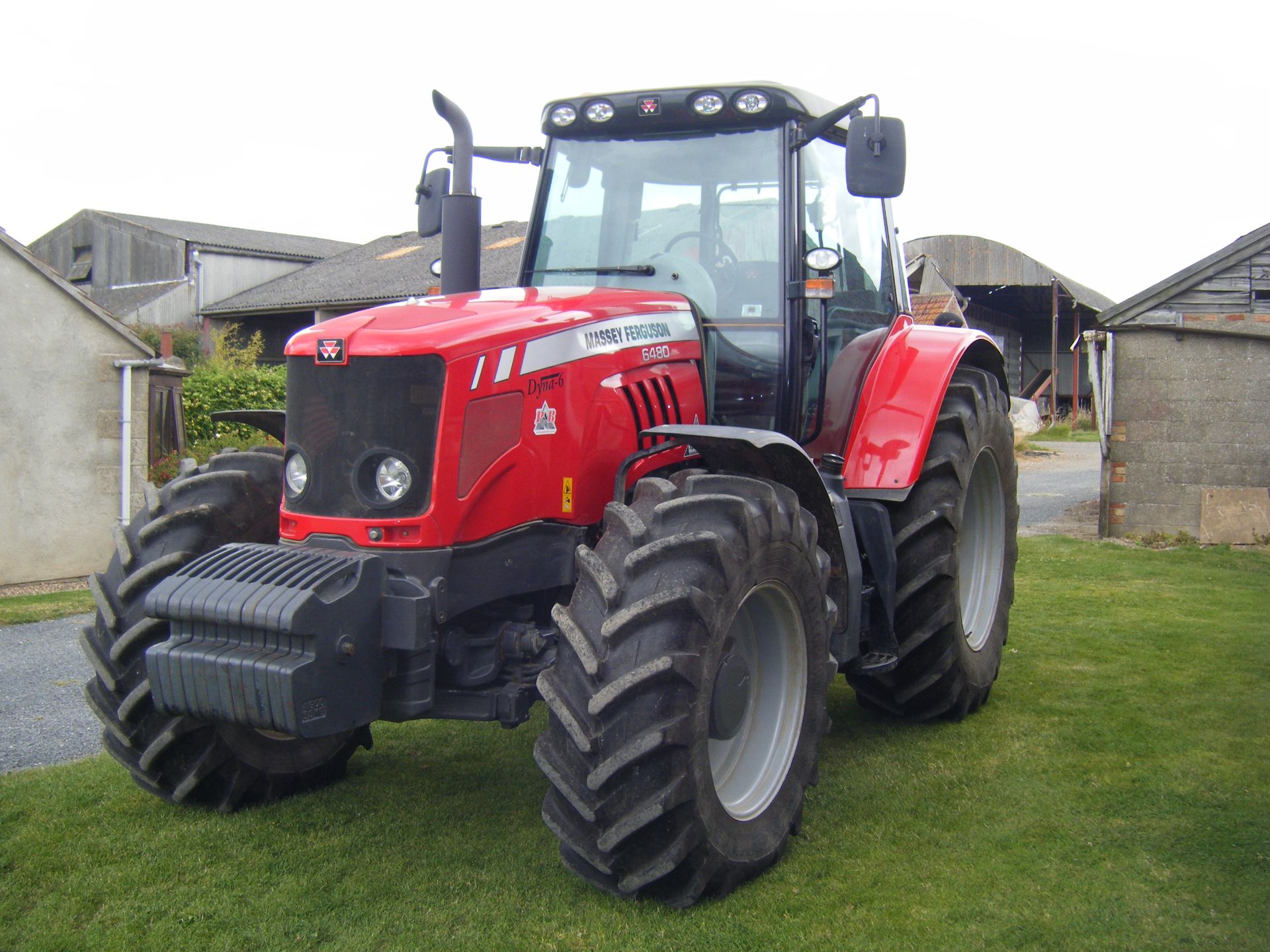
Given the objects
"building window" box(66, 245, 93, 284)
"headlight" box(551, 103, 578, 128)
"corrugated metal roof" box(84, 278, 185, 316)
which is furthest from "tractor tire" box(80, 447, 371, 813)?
"building window" box(66, 245, 93, 284)

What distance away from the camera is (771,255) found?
4.44 m

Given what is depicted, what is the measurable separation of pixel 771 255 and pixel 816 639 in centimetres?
153

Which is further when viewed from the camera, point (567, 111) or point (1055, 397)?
point (1055, 397)

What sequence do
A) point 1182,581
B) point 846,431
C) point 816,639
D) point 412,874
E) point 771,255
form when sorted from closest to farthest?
point 412,874 < point 816,639 < point 771,255 < point 846,431 < point 1182,581

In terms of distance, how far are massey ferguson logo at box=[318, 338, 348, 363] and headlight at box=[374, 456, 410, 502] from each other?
35cm

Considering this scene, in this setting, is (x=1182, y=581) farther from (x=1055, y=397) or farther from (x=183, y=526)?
(x=1055, y=397)

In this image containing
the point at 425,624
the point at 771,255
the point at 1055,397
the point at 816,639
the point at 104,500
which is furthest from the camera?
the point at 1055,397

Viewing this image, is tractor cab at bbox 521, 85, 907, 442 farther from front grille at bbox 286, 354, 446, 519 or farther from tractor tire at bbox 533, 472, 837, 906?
front grille at bbox 286, 354, 446, 519

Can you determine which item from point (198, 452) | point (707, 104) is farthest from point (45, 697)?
point (198, 452)

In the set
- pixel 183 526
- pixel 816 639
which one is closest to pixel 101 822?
pixel 183 526

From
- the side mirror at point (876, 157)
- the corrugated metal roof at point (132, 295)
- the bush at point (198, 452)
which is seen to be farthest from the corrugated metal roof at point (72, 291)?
the corrugated metal roof at point (132, 295)

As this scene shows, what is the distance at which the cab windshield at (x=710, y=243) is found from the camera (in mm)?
4418

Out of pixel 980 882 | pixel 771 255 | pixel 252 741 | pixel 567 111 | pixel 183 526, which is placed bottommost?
pixel 980 882

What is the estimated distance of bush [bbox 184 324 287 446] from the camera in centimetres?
1448
